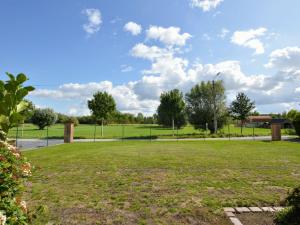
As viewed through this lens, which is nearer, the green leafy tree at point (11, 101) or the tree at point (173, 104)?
the green leafy tree at point (11, 101)

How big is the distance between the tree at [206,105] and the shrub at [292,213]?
87.9ft

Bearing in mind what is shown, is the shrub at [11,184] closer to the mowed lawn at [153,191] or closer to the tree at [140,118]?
the mowed lawn at [153,191]

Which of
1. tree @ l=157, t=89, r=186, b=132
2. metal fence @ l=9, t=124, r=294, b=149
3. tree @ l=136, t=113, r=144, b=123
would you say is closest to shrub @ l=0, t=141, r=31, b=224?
metal fence @ l=9, t=124, r=294, b=149

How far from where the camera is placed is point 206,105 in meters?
31.2

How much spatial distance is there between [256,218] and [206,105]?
27.8 metres

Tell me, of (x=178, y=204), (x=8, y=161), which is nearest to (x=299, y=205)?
(x=178, y=204)

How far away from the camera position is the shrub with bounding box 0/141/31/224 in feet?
7.45

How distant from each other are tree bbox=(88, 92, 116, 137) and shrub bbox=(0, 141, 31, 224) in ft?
91.4

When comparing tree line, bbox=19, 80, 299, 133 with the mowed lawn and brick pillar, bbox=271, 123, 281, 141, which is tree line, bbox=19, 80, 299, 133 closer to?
brick pillar, bbox=271, 123, 281, 141

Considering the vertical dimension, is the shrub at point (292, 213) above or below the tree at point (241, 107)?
below

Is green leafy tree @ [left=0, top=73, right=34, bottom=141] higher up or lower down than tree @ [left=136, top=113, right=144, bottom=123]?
lower down

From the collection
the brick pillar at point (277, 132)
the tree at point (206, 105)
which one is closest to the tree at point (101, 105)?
the tree at point (206, 105)

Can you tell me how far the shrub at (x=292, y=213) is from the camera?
3.50m

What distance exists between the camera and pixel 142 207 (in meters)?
4.57
